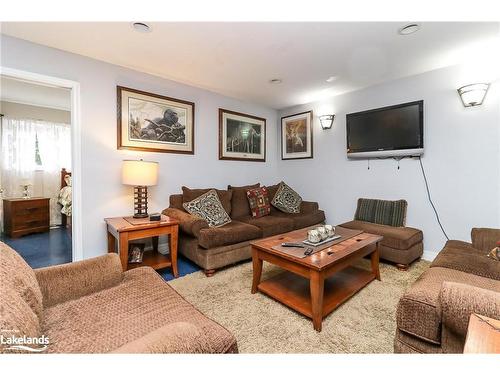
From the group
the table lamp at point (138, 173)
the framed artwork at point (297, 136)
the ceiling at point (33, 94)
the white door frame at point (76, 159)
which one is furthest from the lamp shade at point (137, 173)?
the framed artwork at point (297, 136)

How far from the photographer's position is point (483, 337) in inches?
27.1

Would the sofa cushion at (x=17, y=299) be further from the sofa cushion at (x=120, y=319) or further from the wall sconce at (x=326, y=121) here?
the wall sconce at (x=326, y=121)

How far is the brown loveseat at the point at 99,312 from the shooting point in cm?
75

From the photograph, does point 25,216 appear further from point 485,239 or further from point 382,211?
point 485,239

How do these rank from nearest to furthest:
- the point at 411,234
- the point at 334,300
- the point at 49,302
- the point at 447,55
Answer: the point at 49,302 < the point at 334,300 < the point at 447,55 < the point at 411,234

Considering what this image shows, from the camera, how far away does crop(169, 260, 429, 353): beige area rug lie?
1.42 metres

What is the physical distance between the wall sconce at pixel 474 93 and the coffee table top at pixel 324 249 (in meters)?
1.82

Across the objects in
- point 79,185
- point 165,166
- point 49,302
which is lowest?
point 49,302

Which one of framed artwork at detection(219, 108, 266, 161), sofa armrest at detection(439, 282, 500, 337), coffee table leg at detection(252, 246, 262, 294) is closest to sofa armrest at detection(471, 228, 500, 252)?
sofa armrest at detection(439, 282, 500, 337)

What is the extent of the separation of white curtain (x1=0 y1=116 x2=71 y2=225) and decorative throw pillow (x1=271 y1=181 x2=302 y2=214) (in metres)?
4.34
